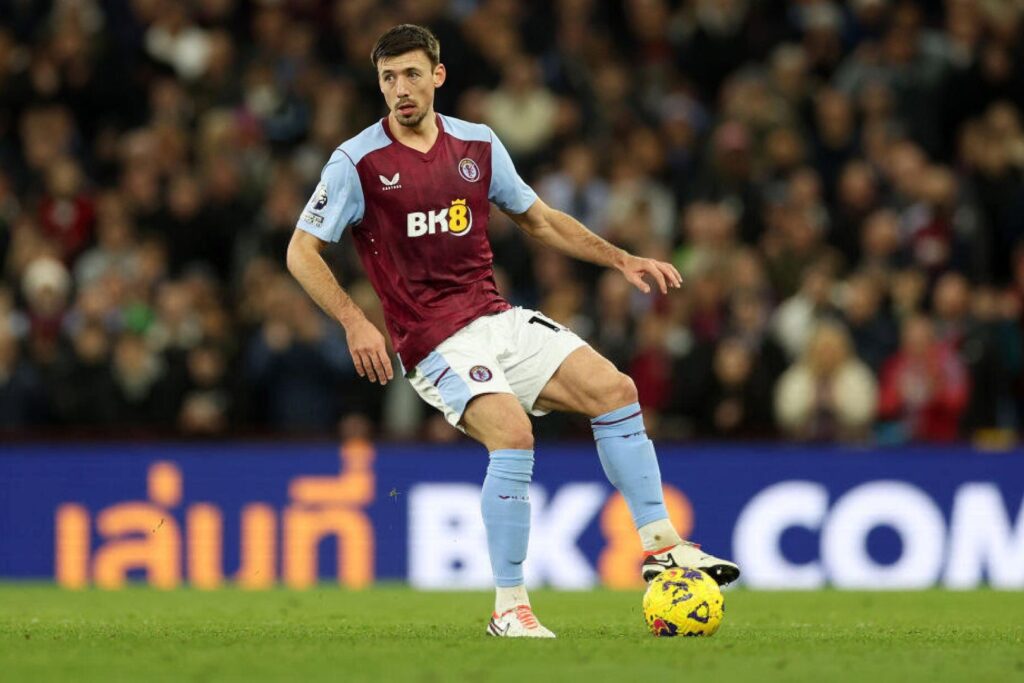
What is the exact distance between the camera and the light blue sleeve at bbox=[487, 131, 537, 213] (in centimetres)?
901

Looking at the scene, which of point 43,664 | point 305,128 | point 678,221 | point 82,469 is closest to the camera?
point 43,664

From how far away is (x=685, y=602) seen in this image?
833cm

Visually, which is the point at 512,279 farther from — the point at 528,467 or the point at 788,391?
the point at 528,467

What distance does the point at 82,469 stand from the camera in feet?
50.5

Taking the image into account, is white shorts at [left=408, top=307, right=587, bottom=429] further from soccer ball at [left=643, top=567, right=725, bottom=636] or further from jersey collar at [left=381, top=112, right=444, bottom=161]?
soccer ball at [left=643, top=567, right=725, bottom=636]

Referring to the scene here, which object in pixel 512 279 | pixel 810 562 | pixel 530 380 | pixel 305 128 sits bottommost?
pixel 810 562

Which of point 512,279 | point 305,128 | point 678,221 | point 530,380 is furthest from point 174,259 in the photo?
point 530,380

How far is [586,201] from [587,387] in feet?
26.7

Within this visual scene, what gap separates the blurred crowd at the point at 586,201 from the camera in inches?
597

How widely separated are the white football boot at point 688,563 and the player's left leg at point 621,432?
0.08 feet

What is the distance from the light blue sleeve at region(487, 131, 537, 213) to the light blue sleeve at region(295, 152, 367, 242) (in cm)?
70

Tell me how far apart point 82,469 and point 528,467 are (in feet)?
25.3

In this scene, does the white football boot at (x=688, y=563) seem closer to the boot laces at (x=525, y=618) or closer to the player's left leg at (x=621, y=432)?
the player's left leg at (x=621, y=432)

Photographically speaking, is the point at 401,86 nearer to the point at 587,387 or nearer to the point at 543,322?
the point at 543,322
